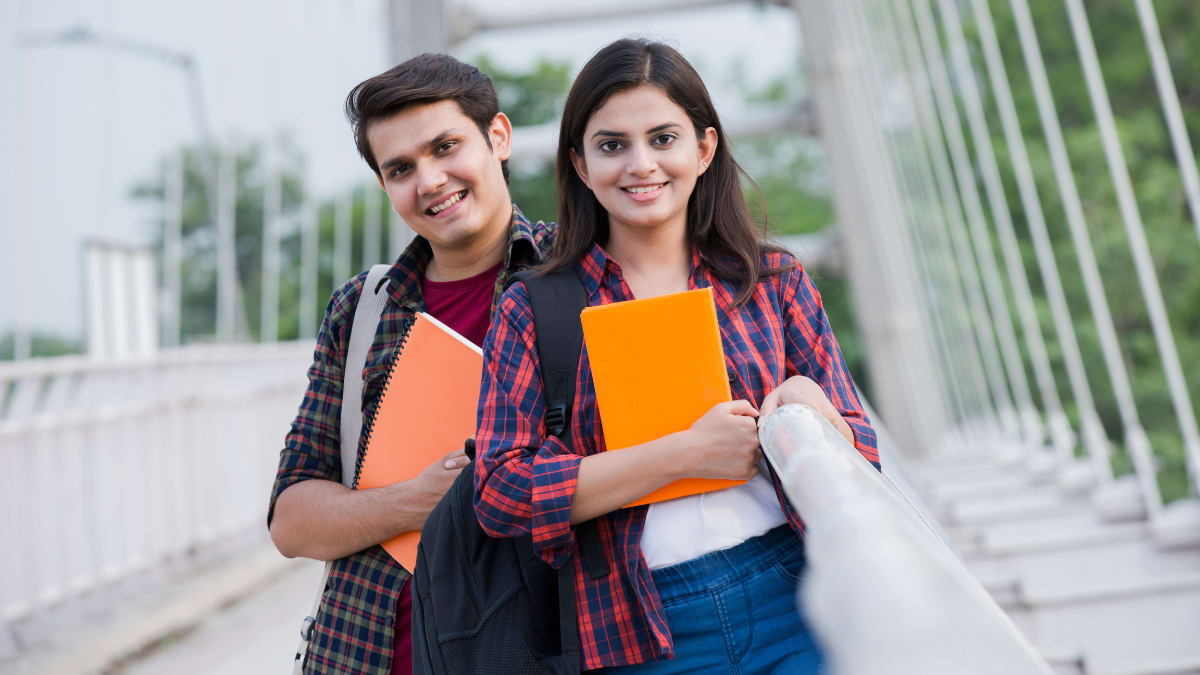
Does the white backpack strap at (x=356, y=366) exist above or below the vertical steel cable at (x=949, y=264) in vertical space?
below

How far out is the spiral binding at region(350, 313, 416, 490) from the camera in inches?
56.4

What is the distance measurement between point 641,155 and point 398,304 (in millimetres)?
400

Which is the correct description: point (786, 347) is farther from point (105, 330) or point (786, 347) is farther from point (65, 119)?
point (65, 119)

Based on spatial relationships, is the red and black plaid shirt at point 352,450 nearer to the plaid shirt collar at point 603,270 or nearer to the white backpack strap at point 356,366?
the white backpack strap at point 356,366

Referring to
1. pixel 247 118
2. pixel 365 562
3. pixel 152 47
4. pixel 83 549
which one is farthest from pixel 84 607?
pixel 247 118

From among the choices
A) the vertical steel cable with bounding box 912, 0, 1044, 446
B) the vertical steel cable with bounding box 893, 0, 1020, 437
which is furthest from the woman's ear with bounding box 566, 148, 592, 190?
the vertical steel cable with bounding box 893, 0, 1020, 437

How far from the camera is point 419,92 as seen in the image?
1.46 m

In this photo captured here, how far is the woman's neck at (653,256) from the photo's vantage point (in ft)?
4.33

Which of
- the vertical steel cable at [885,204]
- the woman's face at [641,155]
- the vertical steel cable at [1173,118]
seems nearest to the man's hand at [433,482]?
the woman's face at [641,155]

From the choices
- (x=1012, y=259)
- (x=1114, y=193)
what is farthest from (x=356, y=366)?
(x=1114, y=193)

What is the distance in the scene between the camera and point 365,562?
1.43 metres

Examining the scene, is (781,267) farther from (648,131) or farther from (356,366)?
(356,366)

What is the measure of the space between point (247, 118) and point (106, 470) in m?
13.7

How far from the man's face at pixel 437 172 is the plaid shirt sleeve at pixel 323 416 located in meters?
0.14
